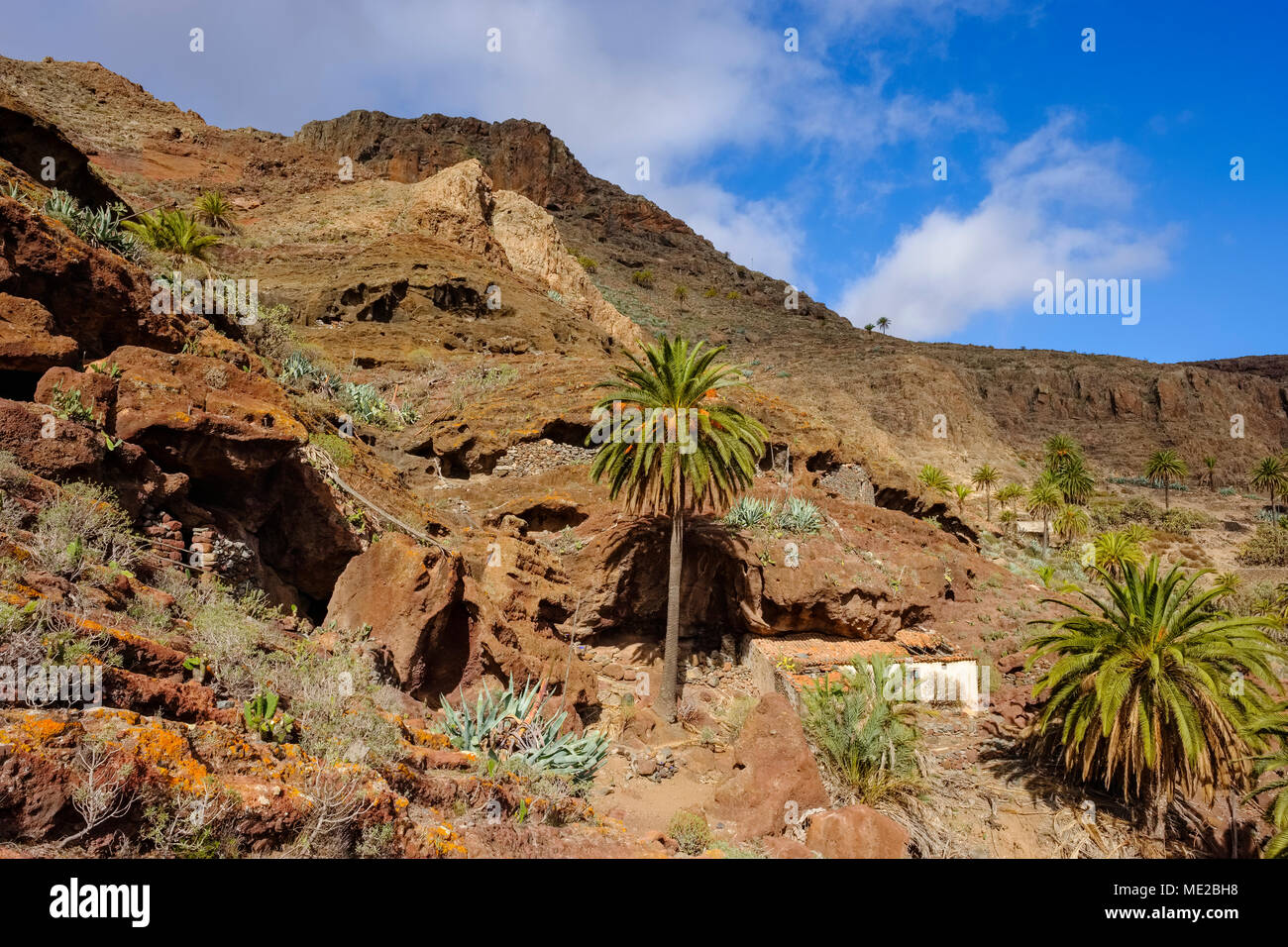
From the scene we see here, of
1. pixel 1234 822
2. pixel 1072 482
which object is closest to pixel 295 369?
pixel 1234 822

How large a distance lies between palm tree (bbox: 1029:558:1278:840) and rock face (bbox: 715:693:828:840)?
4601mm

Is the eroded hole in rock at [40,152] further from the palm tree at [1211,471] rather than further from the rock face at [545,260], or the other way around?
the palm tree at [1211,471]

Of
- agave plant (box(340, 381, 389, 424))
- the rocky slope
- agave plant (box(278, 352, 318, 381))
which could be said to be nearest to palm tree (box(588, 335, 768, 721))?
the rocky slope

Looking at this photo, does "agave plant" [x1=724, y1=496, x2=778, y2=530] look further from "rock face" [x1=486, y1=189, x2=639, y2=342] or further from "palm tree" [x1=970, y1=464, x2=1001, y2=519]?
"palm tree" [x1=970, y1=464, x2=1001, y2=519]

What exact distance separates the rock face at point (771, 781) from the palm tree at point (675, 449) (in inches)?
192

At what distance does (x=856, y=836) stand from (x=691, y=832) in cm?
197

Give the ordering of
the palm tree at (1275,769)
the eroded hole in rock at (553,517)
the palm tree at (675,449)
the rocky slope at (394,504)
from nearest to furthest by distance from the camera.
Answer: the rocky slope at (394,504) → the palm tree at (1275,769) → the palm tree at (675,449) → the eroded hole in rock at (553,517)

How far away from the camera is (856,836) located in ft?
23.8

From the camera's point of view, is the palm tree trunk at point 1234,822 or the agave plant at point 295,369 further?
the agave plant at point 295,369

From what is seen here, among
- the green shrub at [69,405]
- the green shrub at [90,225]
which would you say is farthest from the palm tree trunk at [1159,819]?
Result: the green shrub at [90,225]

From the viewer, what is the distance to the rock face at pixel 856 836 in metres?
7.12

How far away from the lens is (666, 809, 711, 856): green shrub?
7452 mm
